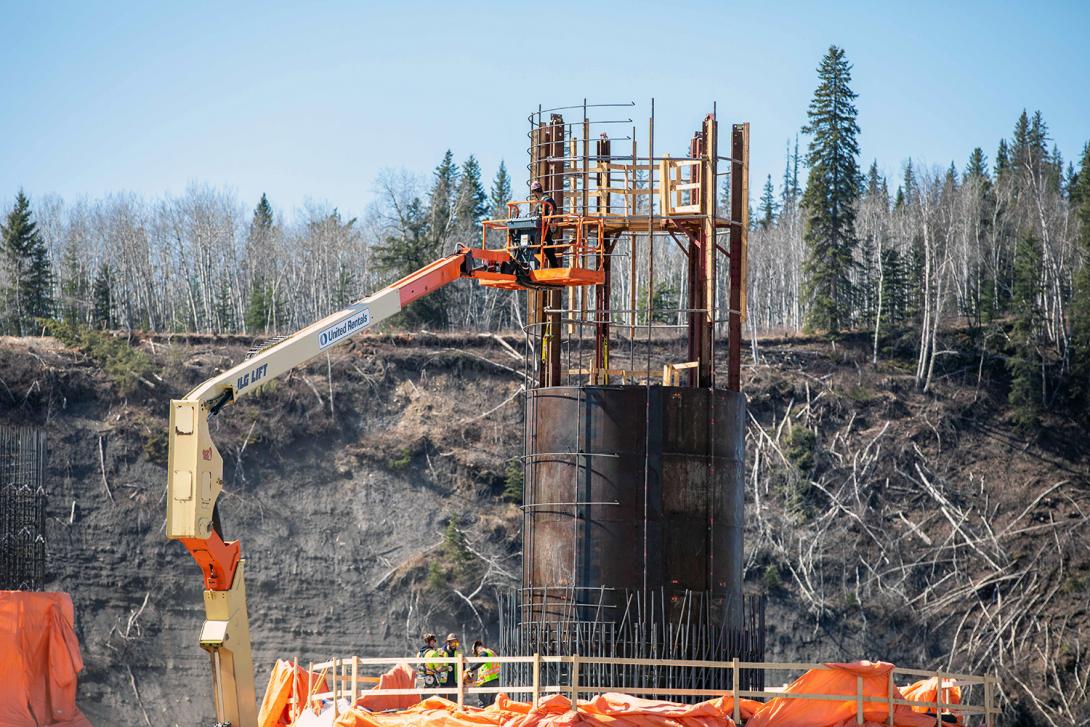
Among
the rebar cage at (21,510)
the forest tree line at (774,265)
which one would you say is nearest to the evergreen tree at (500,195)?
the forest tree line at (774,265)

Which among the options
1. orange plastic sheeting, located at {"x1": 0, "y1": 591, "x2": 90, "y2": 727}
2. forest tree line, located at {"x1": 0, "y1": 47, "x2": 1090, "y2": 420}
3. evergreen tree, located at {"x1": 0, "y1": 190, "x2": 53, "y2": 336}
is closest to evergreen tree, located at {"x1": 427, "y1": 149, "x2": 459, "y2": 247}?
forest tree line, located at {"x1": 0, "y1": 47, "x2": 1090, "y2": 420}

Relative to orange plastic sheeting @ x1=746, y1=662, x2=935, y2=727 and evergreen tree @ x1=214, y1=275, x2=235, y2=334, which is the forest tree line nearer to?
evergreen tree @ x1=214, y1=275, x2=235, y2=334

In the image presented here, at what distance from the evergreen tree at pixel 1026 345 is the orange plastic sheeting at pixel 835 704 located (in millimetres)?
34979

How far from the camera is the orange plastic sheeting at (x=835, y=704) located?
20812mm

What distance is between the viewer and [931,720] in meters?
21.2

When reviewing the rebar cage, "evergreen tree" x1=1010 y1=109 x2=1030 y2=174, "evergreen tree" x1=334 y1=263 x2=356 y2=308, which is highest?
"evergreen tree" x1=1010 y1=109 x2=1030 y2=174

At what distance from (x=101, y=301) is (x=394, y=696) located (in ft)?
156

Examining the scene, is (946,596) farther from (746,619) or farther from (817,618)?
(746,619)

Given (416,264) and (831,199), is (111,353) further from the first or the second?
(831,199)

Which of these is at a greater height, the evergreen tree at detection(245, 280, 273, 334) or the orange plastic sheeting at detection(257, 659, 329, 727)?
the evergreen tree at detection(245, 280, 273, 334)

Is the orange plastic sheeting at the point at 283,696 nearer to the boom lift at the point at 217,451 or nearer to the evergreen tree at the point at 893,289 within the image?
the boom lift at the point at 217,451

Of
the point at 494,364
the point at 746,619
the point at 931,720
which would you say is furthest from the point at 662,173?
the point at 494,364

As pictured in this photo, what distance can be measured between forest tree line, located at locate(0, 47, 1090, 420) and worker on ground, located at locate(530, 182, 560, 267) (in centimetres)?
3186

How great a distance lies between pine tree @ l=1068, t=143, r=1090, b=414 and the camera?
183 ft
